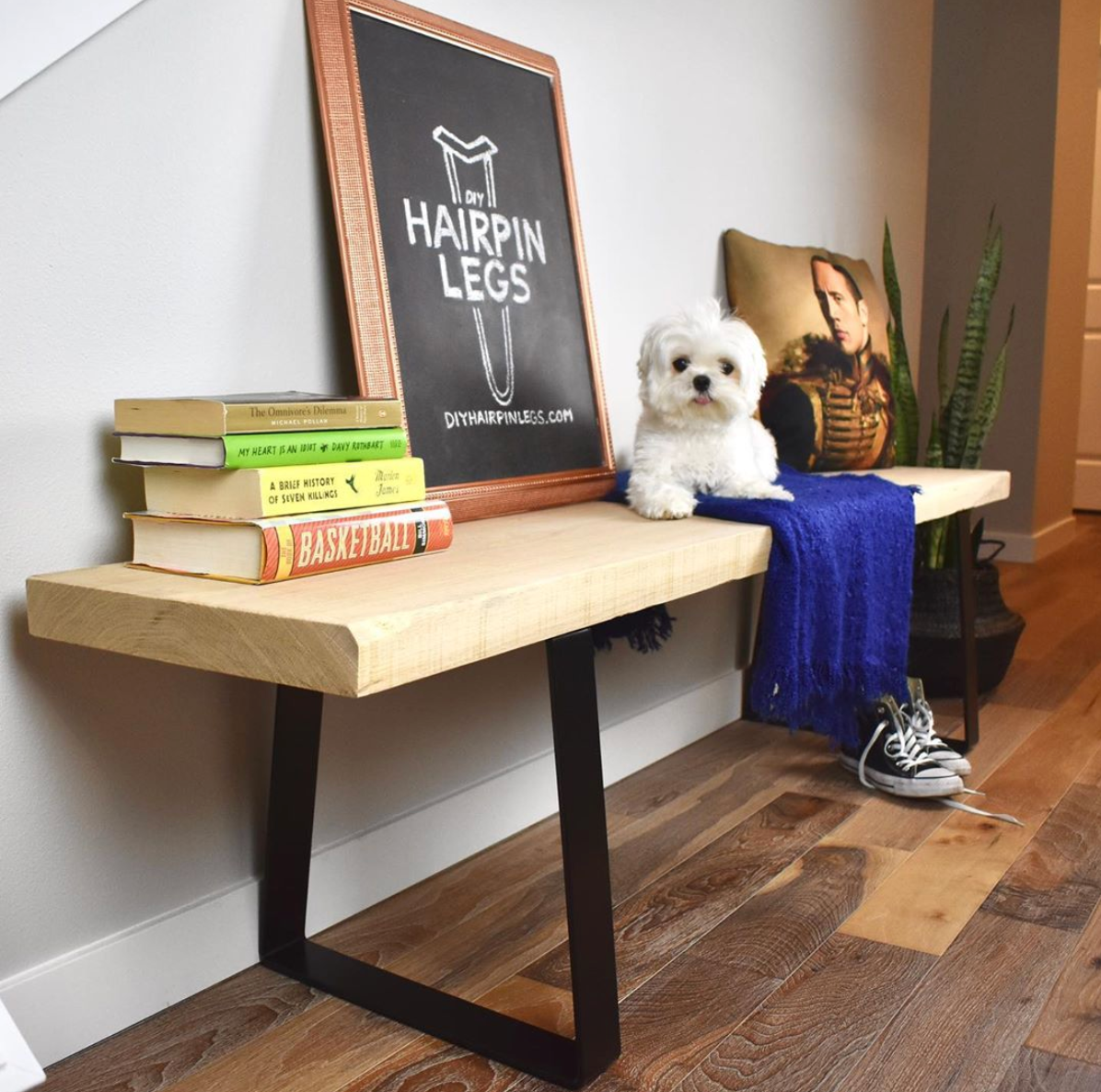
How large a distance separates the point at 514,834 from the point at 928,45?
2.63 meters

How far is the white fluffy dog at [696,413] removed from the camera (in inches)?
69.5

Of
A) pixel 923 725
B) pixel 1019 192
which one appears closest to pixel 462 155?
pixel 923 725

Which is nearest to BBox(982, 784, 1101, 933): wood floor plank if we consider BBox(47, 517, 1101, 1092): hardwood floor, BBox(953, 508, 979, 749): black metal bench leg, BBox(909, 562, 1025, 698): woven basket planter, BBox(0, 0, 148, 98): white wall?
BBox(47, 517, 1101, 1092): hardwood floor

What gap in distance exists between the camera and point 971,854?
1852 mm

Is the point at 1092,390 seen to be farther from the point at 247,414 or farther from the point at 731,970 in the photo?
the point at 247,414

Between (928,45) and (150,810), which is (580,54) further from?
(928,45)

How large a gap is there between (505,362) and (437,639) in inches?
33.0

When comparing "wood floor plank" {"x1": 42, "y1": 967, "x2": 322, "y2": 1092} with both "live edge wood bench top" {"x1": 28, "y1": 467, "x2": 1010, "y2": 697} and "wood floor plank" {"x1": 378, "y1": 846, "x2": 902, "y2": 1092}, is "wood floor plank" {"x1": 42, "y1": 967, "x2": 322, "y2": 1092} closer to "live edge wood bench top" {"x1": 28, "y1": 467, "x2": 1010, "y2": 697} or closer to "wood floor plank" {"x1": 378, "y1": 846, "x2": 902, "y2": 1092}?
"wood floor plank" {"x1": 378, "y1": 846, "x2": 902, "y2": 1092}

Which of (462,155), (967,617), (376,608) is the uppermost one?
(462,155)

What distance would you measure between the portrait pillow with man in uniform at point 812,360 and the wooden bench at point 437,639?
754 mm

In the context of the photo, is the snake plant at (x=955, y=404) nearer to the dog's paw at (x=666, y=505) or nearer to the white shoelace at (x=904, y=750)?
the white shoelace at (x=904, y=750)

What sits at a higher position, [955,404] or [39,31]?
[39,31]

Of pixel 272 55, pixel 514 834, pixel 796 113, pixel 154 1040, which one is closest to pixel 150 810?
pixel 154 1040

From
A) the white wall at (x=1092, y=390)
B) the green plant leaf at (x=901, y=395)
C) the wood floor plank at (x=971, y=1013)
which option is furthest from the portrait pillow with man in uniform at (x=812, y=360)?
the white wall at (x=1092, y=390)
